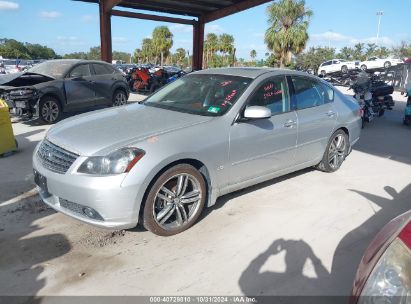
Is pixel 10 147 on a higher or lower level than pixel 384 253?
lower

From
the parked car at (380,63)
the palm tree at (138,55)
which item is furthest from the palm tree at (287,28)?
the palm tree at (138,55)

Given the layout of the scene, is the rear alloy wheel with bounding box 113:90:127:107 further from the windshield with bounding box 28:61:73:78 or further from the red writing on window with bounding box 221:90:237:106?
the red writing on window with bounding box 221:90:237:106

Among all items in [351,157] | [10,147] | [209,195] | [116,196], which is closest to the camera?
[116,196]

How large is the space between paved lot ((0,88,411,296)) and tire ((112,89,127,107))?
6.10 meters

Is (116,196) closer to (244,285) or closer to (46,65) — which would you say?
(244,285)

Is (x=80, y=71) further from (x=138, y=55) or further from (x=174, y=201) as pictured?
(x=138, y=55)

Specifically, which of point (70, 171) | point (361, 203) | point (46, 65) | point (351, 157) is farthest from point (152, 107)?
point (46, 65)

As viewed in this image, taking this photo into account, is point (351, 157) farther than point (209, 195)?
Yes

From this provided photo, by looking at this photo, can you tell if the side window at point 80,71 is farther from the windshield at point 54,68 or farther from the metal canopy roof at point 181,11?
the metal canopy roof at point 181,11

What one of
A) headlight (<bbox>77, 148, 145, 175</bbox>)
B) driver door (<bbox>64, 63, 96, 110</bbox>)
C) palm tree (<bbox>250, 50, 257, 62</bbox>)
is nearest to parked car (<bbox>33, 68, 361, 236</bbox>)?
headlight (<bbox>77, 148, 145, 175</bbox>)

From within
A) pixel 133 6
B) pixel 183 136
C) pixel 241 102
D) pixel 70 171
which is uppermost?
pixel 133 6

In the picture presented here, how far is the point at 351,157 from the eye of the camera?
7.05m

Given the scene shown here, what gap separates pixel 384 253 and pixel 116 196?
2.14 metres

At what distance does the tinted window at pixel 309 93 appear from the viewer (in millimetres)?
5047
